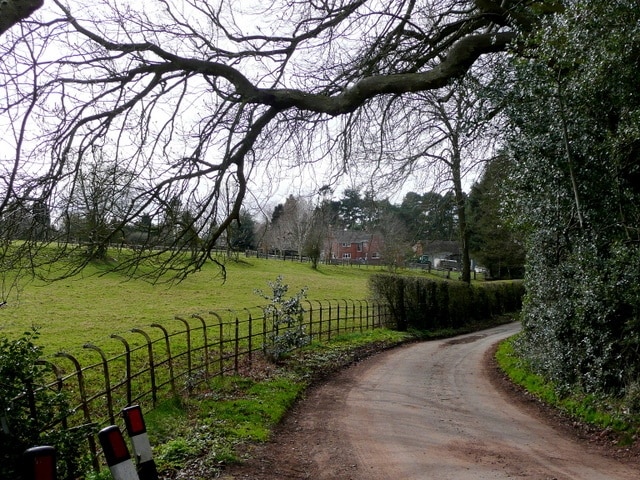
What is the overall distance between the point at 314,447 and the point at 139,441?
12.7 ft

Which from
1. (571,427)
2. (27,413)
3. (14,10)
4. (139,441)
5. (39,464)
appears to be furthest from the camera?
(571,427)

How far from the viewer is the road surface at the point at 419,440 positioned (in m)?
5.63

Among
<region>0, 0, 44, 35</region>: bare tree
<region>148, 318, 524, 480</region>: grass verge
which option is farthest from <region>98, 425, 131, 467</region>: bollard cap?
<region>0, 0, 44, 35</region>: bare tree

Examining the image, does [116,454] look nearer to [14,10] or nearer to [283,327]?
[14,10]

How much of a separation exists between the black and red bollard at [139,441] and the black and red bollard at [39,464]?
114cm

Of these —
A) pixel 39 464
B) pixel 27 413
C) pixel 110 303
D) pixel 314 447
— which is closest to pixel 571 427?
pixel 314 447

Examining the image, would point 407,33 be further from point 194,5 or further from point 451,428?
point 451,428

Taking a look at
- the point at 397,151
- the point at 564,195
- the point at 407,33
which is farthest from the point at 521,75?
the point at 397,151

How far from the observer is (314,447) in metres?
6.59

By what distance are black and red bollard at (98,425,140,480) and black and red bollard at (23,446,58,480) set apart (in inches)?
23.9

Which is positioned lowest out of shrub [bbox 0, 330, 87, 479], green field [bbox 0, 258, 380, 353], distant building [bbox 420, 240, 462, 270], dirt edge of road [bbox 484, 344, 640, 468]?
dirt edge of road [bbox 484, 344, 640, 468]

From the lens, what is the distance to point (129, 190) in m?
7.13

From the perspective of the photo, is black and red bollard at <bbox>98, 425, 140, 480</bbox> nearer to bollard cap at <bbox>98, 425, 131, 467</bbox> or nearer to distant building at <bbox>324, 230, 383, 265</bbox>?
bollard cap at <bbox>98, 425, 131, 467</bbox>

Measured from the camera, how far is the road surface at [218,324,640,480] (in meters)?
5.63
